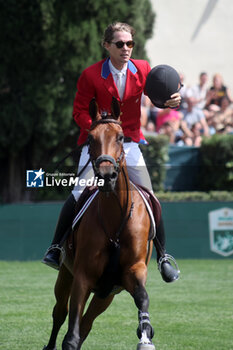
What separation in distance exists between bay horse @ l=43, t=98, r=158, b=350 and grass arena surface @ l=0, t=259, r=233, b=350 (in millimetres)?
1955

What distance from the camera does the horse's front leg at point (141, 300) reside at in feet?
17.5

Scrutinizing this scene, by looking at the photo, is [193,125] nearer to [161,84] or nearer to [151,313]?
[151,313]

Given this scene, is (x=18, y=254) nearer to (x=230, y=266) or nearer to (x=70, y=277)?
(x=230, y=266)

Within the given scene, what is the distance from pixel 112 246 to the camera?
565 centimetres

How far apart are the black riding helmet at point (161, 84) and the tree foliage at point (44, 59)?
Answer: 10.6m

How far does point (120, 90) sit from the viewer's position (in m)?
6.25

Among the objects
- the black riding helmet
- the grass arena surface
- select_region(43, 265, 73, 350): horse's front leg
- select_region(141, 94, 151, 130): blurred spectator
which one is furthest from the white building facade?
the black riding helmet

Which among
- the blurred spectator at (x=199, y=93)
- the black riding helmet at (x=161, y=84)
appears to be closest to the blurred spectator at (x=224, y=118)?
the blurred spectator at (x=199, y=93)

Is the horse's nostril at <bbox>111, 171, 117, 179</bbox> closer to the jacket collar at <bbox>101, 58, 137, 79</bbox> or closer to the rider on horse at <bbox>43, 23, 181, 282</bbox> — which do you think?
the rider on horse at <bbox>43, 23, 181, 282</bbox>

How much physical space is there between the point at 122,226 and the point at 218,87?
573 inches

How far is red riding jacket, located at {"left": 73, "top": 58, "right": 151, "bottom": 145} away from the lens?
20.3 ft

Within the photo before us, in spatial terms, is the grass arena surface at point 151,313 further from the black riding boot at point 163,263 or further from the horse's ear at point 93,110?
the horse's ear at point 93,110

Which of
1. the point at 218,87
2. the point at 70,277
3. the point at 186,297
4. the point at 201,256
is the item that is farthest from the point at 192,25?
the point at 70,277

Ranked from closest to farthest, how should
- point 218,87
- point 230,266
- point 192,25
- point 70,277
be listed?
point 70,277
point 230,266
point 218,87
point 192,25
